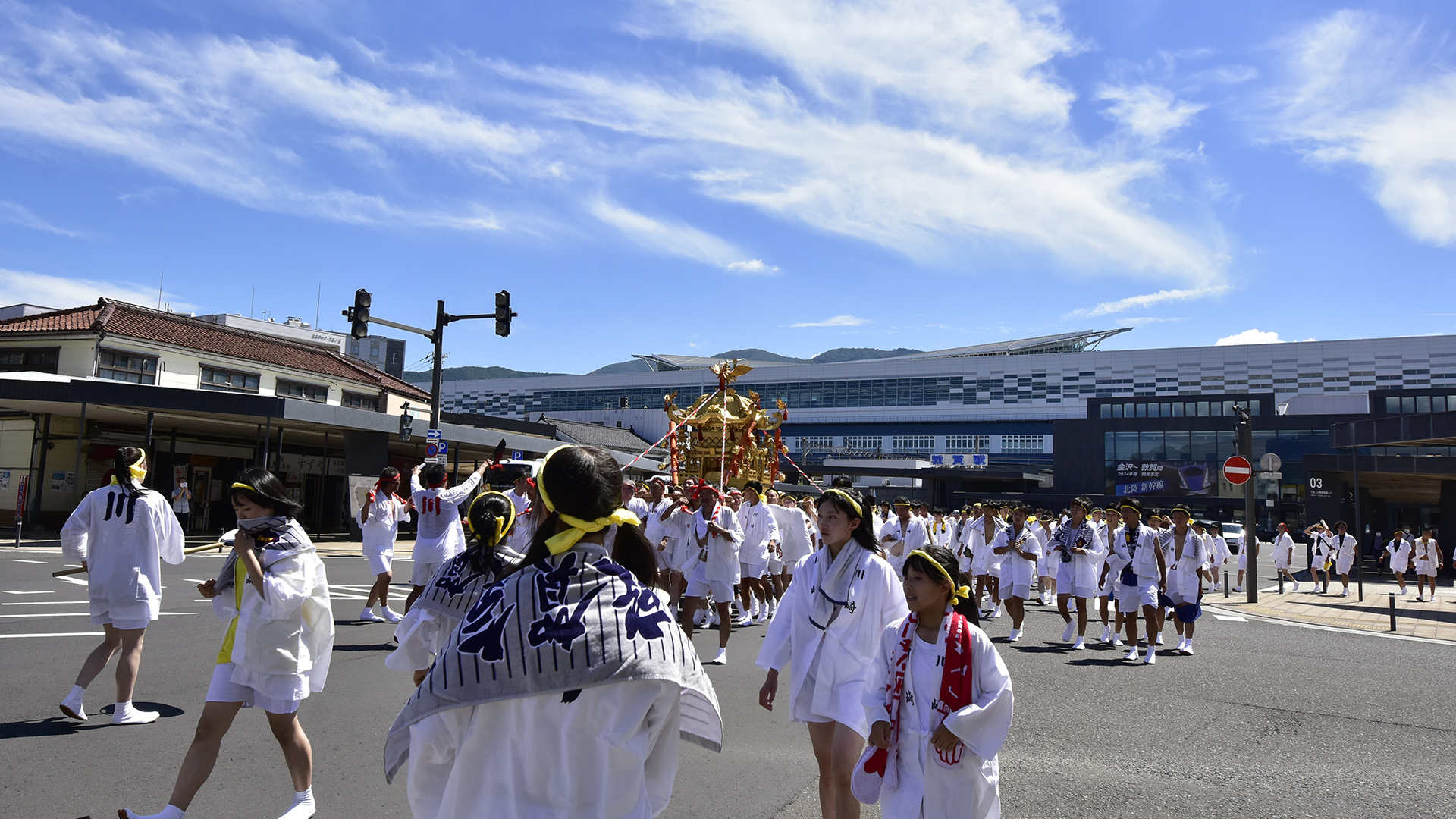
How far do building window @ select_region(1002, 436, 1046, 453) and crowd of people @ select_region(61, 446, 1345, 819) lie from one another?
7005 cm

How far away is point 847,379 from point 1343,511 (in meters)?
48.4

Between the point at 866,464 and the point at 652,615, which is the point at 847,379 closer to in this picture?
the point at 866,464

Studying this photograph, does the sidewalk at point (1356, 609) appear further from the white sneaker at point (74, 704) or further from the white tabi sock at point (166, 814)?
the white sneaker at point (74, 704)

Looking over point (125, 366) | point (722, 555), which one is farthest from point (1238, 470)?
point (125, 366)

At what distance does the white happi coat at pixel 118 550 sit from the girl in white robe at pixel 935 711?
4.98 m

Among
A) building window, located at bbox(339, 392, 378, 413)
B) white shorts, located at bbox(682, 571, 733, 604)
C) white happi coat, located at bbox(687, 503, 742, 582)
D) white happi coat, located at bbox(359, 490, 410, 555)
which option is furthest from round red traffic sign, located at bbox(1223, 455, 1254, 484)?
building window, located at bbox(339, 392, 378, 413)

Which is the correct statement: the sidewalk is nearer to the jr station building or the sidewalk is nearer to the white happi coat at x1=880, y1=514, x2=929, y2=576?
the white happi coat at x1=880, y1=514, x2=929, y2=576

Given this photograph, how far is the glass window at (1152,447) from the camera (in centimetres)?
5716

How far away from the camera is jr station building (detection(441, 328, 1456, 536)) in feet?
180

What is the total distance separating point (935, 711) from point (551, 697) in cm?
192

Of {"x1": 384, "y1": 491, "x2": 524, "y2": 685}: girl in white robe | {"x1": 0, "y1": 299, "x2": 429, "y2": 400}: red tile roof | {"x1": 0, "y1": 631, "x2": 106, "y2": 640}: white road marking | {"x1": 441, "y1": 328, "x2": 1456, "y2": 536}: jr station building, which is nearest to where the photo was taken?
{"x1": 384, "y1": 491, "x2": 524, "y2": 685}: girl in white robe

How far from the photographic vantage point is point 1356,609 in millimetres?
17547

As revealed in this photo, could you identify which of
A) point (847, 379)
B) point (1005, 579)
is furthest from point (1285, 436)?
point (1005, 579)

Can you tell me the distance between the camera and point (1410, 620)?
15.6 metres
